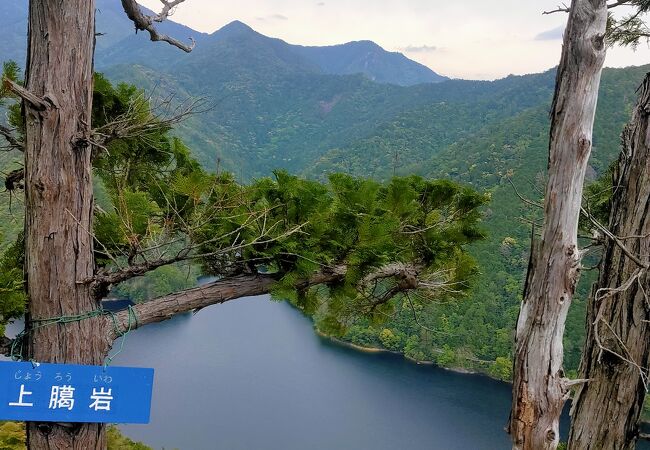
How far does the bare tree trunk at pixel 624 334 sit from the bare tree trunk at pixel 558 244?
37 cm

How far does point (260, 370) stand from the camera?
15438mm

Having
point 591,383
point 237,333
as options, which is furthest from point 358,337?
point 591,383

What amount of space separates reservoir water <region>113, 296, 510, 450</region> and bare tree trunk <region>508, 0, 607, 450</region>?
11.6 metres

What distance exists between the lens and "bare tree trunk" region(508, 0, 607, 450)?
4.46ft

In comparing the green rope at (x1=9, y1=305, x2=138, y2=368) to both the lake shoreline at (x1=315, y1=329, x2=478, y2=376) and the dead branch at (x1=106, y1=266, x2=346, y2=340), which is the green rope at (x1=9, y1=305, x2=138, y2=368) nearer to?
the dead branch at (x1=106, y1=266, x2=346, y2=340)

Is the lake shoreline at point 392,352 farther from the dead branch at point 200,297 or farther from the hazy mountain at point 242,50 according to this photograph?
the hazy mountain at point 242,50

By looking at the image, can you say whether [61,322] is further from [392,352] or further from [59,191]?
[392,352]

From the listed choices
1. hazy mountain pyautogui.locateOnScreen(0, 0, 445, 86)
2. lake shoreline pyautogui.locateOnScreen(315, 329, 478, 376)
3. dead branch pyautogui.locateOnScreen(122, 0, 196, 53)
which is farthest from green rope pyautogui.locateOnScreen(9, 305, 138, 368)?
hazy mountain pyautogui.locateOnScreen(0, 0, 445, 86)

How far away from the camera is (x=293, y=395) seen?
1419 cm

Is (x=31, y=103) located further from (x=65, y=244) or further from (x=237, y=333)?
(x=237, y=333)

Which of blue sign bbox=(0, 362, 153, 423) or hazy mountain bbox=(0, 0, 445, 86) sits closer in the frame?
blue sign bbox=(0, 362, 153, 423)

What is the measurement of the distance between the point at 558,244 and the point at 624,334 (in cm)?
58

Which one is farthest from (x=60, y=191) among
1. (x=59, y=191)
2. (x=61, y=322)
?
(x=61, y=322)

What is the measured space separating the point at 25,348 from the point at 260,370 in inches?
574
